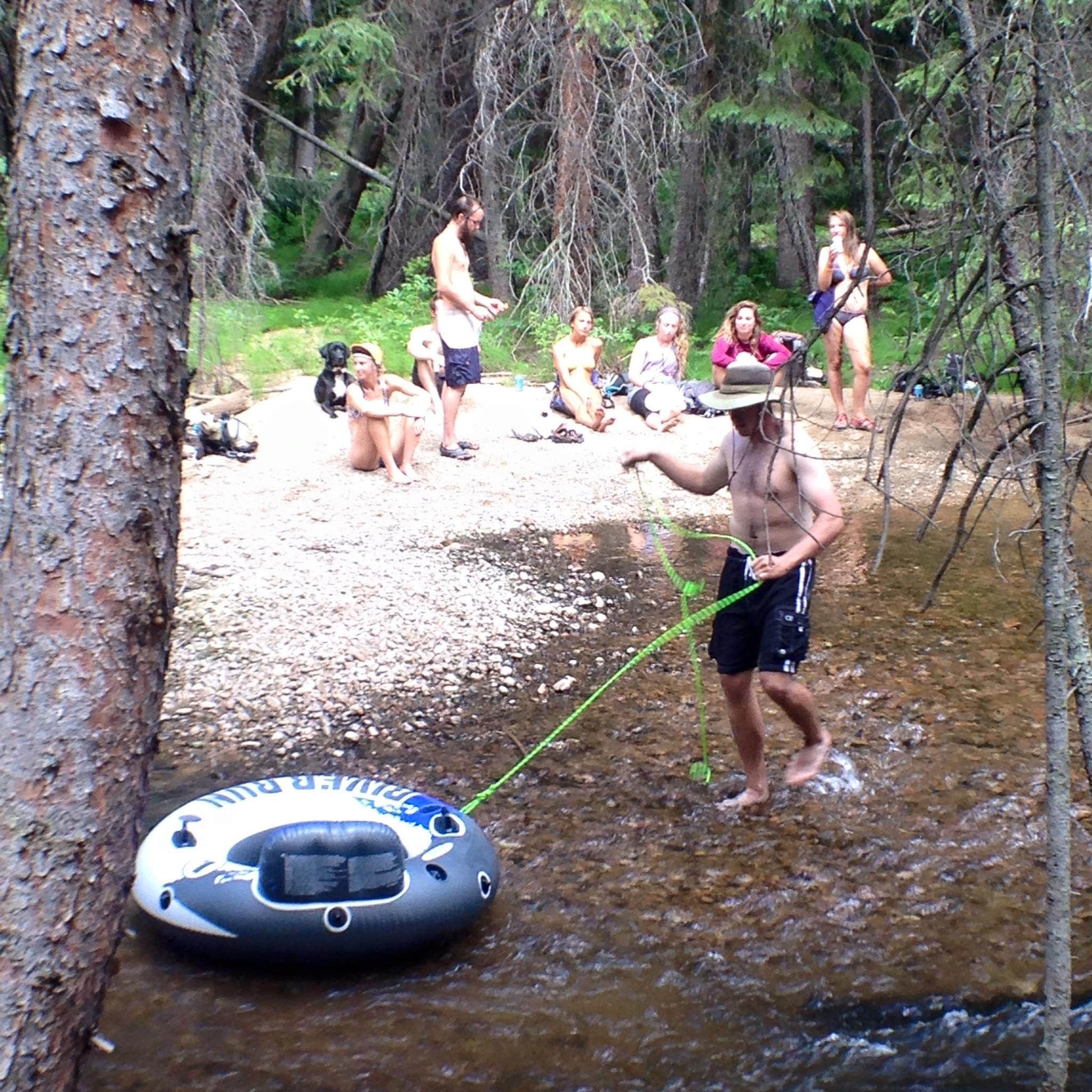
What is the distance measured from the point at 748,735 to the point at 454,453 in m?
6.05

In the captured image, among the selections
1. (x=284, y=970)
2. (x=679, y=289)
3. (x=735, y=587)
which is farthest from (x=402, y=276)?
(x=284, y=970)

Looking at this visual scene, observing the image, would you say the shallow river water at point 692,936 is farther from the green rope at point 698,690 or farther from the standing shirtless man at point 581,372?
the standing shirtless man at point 581,372

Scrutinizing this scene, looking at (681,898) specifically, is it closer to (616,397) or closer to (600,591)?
(600,591)

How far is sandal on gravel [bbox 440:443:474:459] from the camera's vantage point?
34.8 ft

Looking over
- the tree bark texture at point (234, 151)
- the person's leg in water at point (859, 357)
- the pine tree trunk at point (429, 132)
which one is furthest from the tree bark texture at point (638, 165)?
the tree bark texture at point (234, 151)

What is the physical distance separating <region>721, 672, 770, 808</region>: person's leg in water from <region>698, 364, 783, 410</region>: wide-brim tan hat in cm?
119

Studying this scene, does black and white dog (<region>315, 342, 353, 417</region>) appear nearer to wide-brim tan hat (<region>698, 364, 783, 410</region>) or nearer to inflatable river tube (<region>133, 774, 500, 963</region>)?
wide-brim tan hat (<region>698, 364, 783, 410</region>)

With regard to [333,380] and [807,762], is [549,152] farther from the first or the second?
[807,762]

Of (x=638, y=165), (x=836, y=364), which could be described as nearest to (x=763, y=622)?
(x=836, y=364)

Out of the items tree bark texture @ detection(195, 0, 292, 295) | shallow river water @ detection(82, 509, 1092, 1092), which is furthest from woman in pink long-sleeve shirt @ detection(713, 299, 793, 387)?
tree bark texture @ detection(195, 0, 292, 295)

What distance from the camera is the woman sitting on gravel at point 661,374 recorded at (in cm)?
1205

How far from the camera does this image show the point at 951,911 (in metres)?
4.34

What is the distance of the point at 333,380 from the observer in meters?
10.9

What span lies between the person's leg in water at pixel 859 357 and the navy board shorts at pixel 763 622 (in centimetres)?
673
